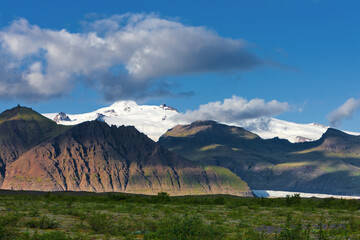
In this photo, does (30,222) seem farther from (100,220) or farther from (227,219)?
(227,219)

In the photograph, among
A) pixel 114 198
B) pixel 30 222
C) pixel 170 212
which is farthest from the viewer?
pixel 114 198

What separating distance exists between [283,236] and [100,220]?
17324 mm

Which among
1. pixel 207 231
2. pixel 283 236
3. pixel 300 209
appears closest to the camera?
pixel 283 236

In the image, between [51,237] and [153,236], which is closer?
[51,237]

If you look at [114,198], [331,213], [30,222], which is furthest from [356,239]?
[114,198]

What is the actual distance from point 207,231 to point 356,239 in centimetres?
986

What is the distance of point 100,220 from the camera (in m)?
39.3

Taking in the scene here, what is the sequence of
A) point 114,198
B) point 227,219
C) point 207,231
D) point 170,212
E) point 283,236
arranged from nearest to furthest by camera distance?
point 283,236
point 207,231
point 227,219
point 170,212
point 114,198

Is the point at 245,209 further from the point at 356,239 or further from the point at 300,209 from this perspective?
the point at 356,239

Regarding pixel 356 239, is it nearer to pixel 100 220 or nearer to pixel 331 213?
pixel 100 220

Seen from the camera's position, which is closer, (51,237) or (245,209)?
(51,237)

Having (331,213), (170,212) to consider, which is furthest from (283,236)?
(331,213)

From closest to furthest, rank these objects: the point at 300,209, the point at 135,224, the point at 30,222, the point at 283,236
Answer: the point at 283,236
the point at 30,222
the point at 135,224
the point at 300,209

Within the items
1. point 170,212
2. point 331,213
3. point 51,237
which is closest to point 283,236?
point 51,237
